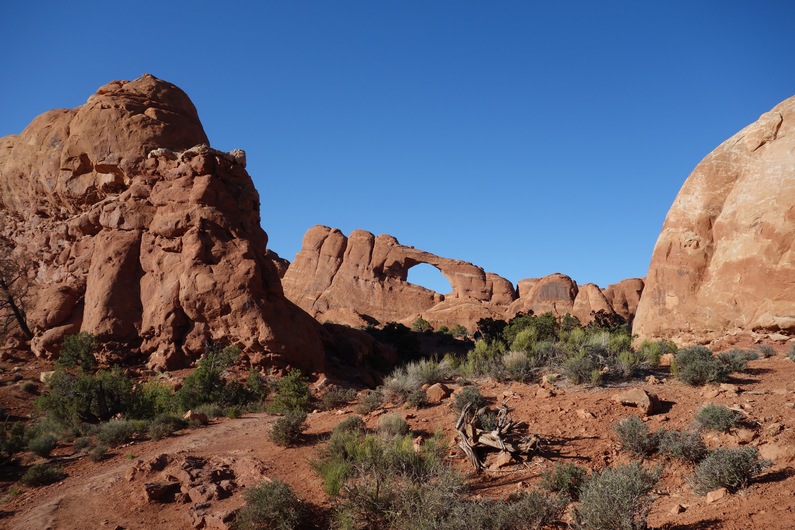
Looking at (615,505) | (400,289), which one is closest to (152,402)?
(615,505)

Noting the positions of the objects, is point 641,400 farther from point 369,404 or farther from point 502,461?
point 369,404

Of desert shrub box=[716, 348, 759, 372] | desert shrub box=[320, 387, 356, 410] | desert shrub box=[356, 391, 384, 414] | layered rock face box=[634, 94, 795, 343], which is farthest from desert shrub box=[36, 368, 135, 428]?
layered rock face box=[634, 94, 795, 343]

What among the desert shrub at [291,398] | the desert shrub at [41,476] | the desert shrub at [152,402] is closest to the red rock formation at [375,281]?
the desert shrub at [152,402]

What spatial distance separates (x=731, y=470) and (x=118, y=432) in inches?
440

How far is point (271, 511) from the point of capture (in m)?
6.19

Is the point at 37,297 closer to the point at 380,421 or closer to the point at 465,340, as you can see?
the point at 380,421

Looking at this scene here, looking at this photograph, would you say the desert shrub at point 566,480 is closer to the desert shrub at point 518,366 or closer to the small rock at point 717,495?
the small rock at point 717,495

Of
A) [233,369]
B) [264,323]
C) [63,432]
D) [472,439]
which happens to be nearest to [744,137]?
[472,439]

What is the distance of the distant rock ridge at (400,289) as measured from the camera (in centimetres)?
5731

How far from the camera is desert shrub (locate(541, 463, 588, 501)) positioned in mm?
6141

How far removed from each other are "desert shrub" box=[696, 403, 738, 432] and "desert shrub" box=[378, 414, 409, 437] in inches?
176

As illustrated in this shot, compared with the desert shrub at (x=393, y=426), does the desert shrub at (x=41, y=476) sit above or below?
below

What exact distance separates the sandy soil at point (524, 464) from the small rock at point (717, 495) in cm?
6

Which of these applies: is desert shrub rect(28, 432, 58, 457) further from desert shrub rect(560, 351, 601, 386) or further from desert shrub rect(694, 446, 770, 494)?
desert shrub rect(694, 446, 770, 494)
